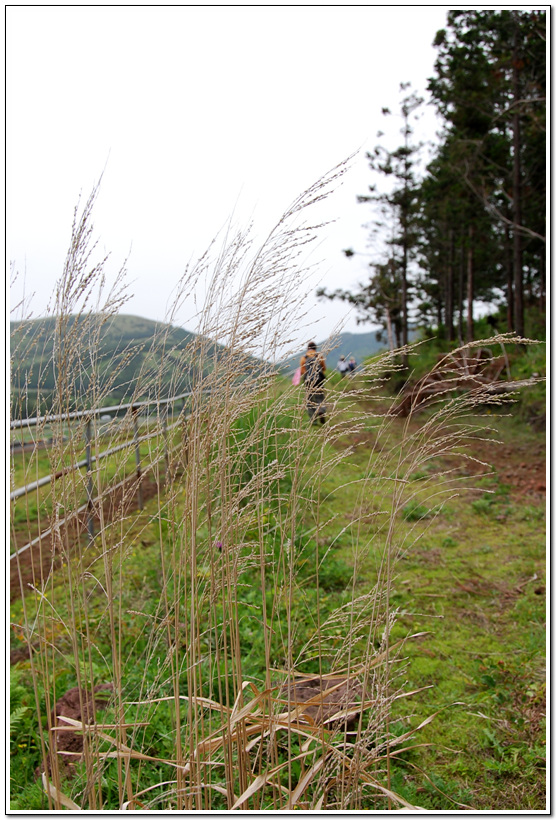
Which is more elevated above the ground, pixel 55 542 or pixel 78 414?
pixel 78 414

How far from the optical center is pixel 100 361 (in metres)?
1.55

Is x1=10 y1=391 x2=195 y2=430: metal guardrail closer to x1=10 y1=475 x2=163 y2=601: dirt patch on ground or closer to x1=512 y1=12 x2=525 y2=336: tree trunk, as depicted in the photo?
x1=10 y1=475 x2=163 y2=601: dirt patch on ground

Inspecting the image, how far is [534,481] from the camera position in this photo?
6.18 m

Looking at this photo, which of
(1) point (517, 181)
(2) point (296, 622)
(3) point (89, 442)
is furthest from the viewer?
(1) point (517, 181)

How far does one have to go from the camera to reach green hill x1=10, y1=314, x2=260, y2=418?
1402 millimetres

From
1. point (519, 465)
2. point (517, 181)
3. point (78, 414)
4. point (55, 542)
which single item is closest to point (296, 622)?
point (55, 542)

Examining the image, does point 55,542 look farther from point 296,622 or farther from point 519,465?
point 519,465

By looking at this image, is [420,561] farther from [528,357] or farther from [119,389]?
[528,357]

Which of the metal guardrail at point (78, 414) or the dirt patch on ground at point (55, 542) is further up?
the metal guardrail at point (78, 414)

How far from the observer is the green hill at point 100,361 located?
1.40 metres

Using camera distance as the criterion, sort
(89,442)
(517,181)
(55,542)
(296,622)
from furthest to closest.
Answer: (517,181)
(296,622)
(89,442)
(55,542)

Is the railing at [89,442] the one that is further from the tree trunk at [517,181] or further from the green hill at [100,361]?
the tree trunk at [517,181]

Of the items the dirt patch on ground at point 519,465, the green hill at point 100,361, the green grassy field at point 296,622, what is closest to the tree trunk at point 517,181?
the dirt patch on ground at point 519,465

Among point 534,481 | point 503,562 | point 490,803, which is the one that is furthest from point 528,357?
point 490,803
